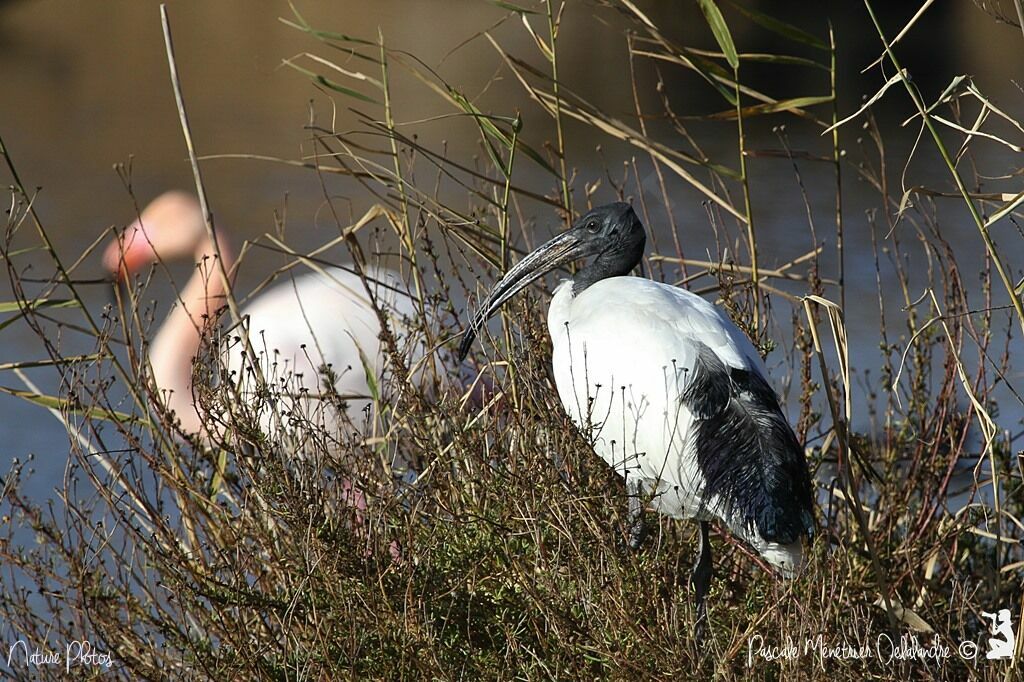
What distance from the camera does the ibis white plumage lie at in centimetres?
262

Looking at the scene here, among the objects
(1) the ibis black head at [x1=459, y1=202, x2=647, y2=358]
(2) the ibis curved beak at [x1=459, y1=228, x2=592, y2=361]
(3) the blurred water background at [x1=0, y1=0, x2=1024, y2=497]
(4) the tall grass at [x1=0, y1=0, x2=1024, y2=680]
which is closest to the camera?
(4) the tall grass at [x1=0, y1=0, x2=1024, y2=680]

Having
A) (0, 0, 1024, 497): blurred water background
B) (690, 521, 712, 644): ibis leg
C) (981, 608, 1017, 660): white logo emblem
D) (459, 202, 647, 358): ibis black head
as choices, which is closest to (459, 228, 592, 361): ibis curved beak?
(459, 202, 647, 358): ibis black head

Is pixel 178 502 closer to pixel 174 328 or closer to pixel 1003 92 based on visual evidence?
pixel 174 328

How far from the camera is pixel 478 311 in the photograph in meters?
3.12

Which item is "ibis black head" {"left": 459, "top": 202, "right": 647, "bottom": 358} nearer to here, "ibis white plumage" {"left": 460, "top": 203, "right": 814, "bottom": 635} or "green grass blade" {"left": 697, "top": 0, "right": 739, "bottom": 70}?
"ibis white plumage" {"left": 460, "top": 203, "right": 814, "bottom": 635}

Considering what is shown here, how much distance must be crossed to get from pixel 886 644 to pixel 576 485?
63cm

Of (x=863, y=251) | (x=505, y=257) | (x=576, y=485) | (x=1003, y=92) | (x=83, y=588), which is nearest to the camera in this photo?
(x=83, y=588)

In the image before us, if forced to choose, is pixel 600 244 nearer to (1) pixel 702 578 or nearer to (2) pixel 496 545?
(1) pixel 702 578

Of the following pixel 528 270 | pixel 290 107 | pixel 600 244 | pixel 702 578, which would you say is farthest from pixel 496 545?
pixel 290 107

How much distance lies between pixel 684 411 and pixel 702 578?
33 cm

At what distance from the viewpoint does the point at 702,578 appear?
2.70 meters

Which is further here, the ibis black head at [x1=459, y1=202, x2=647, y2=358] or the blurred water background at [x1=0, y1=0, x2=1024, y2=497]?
the blurred water background at [x1=0, y1=0, x2=1024, y2=497]

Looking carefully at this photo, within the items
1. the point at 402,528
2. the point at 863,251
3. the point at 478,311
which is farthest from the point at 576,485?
the point at 863,251

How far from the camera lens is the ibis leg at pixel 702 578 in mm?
2590
